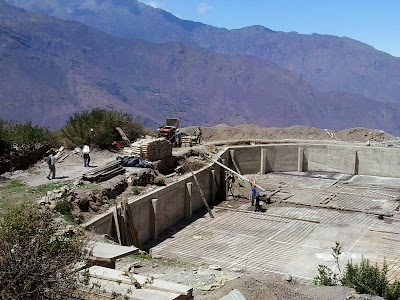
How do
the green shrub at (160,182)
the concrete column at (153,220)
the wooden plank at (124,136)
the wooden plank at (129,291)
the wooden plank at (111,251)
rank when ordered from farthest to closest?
the wooden plank at (124,136) → the green shrub at (160,182) → the concrete column at (153,220) → the wooden plank at (111,251) → the wooden plank at (129,291)

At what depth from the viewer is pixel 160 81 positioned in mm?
163500

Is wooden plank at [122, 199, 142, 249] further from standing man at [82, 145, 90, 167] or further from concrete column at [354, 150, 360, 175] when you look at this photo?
concrete column at [354, 150, 360, 175]

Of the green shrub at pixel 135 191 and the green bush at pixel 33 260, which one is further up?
the green bush at pixel 33 260

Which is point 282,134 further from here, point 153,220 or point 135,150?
point 153,220

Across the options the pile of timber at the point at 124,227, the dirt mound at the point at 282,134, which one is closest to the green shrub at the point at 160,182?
the pile of timber at the point at 124,227

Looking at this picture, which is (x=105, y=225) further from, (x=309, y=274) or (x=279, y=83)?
(x=279, y=83)

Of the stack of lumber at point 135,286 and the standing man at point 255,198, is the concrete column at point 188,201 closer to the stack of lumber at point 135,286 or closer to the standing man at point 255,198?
the standing man at point 255,198

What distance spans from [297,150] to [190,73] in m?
140

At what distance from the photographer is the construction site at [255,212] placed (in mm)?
16406

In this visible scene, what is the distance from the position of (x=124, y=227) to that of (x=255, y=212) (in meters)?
6.80

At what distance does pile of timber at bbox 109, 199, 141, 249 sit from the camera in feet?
54.3

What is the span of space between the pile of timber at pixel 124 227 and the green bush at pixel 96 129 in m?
6.87

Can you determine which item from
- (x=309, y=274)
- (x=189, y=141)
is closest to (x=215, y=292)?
(x=309, y=274)

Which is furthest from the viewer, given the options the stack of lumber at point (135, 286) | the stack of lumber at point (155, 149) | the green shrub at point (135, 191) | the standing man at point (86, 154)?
the stack of lumber at point (155, 149)
